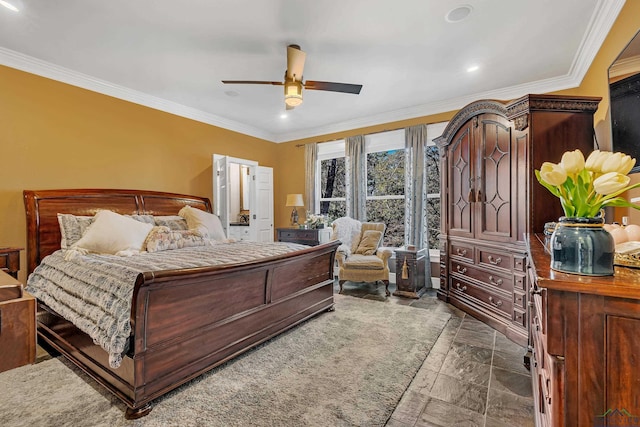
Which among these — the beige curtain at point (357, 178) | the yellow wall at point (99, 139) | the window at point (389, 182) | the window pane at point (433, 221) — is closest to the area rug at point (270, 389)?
the yellow wall at point (99, 139)

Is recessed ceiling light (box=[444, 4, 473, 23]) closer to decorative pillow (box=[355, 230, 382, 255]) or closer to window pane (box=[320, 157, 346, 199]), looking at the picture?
decorative pillow (box=[355, 230, 382, 255])

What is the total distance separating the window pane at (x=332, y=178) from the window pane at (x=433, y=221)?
1.65 meters

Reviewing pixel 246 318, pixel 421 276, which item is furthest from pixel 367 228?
pixel 246 318

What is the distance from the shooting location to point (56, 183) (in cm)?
343

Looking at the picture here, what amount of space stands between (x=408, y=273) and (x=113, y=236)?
3.65 metres

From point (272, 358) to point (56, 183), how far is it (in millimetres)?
3234

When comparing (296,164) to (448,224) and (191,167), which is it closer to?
(191,167)

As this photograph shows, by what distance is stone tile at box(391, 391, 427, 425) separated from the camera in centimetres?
179

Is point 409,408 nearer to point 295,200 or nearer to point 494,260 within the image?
point 494,260

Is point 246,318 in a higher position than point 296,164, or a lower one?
lower

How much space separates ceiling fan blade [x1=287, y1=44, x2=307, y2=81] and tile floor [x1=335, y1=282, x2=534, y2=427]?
2928mm

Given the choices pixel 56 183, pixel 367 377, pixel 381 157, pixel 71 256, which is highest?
pixel 381 157

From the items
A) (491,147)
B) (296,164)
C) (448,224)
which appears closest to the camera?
(491,147)

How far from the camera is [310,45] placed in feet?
9.71
